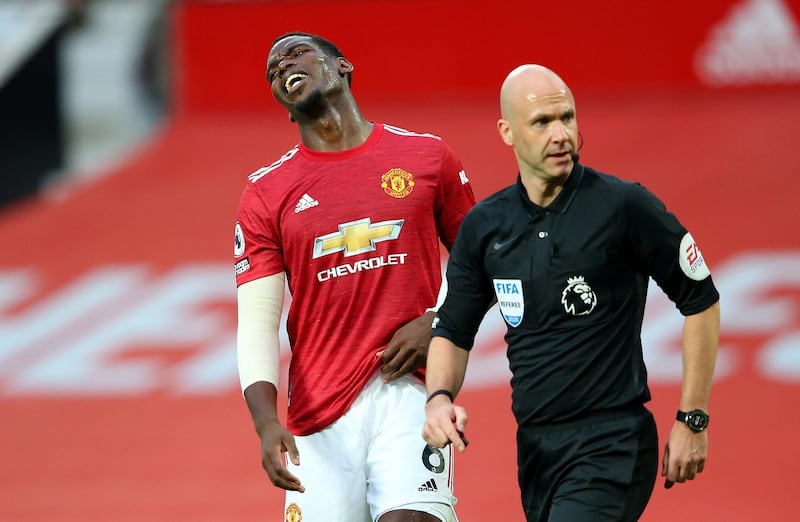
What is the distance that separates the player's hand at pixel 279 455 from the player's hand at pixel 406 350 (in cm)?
40

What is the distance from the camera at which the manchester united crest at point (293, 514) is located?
414 cm

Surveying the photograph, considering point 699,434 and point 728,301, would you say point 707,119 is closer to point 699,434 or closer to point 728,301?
point 728,301

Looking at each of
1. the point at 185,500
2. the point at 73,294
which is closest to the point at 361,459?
the point at 185,500

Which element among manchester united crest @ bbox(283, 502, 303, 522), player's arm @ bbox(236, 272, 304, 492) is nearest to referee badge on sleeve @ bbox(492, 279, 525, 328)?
player's arm @ bbox(236, 272, 304, 492)

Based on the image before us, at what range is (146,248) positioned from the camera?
951 centimetres

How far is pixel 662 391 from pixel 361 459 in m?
3.61

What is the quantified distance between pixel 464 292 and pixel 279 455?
2.43ft

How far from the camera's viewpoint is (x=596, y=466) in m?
3.60

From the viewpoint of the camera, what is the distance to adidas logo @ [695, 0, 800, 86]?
9.48 meters

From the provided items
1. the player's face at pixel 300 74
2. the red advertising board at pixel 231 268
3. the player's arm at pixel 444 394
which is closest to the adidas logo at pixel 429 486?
the player's arm at pixel 444 394

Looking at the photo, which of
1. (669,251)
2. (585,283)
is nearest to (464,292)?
(585,283)

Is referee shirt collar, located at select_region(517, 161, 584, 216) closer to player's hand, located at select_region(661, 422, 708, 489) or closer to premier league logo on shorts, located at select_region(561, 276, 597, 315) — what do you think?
premier league logo on shorts, located at select_region(561, 276, 597, 315)

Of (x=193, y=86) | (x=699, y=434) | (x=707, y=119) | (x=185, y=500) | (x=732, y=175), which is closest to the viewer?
(x=699, y=434)

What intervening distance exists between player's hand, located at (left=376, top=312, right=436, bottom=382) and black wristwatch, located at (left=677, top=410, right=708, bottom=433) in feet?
3.00
